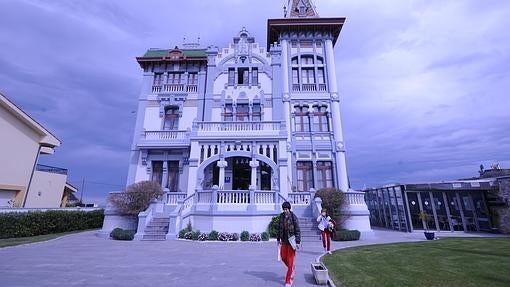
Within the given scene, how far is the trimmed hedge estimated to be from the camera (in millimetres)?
15671

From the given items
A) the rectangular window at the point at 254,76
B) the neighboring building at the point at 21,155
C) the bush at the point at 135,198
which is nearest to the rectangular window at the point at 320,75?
the rectangular window at the point at 254,76

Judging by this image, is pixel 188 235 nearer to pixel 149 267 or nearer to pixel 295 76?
pixel 149 267

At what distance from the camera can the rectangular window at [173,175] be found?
65.3 feet

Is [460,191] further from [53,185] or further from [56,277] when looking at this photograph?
[53,185]

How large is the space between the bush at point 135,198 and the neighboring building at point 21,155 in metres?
10.4

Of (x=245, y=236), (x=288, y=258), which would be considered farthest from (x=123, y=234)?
(x=288, y=258)

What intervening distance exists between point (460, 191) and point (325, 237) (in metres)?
15.0

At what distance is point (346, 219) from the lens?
15914 mm

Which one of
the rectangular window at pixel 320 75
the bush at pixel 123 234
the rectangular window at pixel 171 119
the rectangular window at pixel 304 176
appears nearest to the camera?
the bush at pixel 123 234

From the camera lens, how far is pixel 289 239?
5.98m

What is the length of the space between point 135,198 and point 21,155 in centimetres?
1318

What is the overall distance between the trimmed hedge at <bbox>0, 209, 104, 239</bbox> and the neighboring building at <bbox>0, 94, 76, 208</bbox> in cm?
416

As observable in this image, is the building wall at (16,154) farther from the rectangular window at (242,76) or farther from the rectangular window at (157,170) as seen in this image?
the rectangular window at (242,76)

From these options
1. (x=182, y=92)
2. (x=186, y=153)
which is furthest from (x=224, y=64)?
(x=186, y=153)
